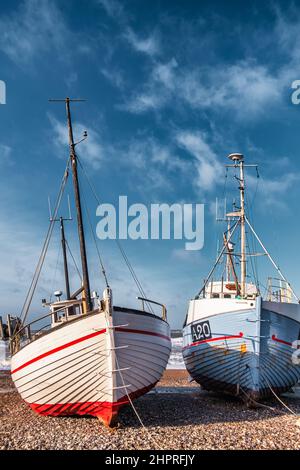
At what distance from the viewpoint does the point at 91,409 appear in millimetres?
13281

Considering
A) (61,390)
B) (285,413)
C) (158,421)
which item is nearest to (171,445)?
(158,421)

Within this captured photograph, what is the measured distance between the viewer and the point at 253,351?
1647 cm

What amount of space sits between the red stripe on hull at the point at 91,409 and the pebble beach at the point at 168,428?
33 centimetres

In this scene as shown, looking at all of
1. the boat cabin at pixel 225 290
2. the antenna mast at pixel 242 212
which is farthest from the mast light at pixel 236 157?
the boat cabin at pixel 225 290

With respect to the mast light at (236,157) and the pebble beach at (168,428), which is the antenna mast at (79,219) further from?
the mast light at (236,157)

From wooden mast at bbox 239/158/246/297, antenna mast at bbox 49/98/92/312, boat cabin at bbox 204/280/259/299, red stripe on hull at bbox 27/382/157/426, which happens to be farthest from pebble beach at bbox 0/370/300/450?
wooden mast at bbox 239/158/246/297

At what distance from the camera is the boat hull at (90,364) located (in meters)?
12.9

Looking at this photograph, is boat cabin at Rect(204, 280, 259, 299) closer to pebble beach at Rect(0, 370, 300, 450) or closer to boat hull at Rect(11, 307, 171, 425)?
pebble beach at Rect(0, 370, 300, 450)

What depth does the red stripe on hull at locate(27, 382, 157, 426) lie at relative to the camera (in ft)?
42.6

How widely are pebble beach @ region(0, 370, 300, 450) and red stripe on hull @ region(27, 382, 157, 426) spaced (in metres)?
0.33

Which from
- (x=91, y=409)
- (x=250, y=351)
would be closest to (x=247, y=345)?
(x=250, y=351)

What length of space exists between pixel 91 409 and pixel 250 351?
667cm

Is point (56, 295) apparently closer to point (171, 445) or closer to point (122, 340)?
point (122, 340)

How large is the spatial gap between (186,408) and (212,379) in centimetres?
190
